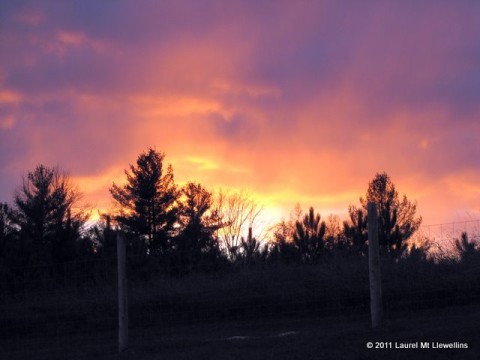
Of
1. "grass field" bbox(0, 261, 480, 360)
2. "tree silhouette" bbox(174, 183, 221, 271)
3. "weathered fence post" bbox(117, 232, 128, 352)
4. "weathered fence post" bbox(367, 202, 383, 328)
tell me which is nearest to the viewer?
"weathered fence post" bbox(367, 202, 383, 328)

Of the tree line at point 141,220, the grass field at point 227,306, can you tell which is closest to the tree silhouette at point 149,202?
the tree line at point 141,220

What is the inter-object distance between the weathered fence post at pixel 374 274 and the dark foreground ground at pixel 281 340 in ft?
0.81

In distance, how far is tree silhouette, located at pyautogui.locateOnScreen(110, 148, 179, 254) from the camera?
3797cm

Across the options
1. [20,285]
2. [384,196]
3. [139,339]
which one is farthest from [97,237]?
[139,339]

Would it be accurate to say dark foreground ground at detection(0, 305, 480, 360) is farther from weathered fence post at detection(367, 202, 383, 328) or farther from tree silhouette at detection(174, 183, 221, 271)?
tree silhouette at detection(174, 183, 221, 271)

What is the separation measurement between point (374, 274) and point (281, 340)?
72.0 inches

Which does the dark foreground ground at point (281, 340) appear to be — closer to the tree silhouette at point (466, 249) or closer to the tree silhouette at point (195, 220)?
the tree silhouette at point (466, 249)

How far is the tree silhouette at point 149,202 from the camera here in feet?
125

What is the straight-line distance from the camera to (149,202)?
127ft

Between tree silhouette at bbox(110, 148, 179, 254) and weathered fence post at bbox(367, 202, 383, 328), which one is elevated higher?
tree silhouette at bbox(110, 148, 179, 254)

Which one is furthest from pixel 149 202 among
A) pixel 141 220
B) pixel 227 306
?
pixel 227 306

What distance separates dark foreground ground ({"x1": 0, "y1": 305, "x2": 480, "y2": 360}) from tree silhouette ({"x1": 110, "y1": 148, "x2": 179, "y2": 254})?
23.3 m

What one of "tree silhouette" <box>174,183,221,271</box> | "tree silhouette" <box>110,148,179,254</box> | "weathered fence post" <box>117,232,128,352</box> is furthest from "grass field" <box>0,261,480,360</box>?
"tree silhouette" <box>110,148,179,254</box>

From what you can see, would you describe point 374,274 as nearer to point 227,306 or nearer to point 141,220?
point 227,306
